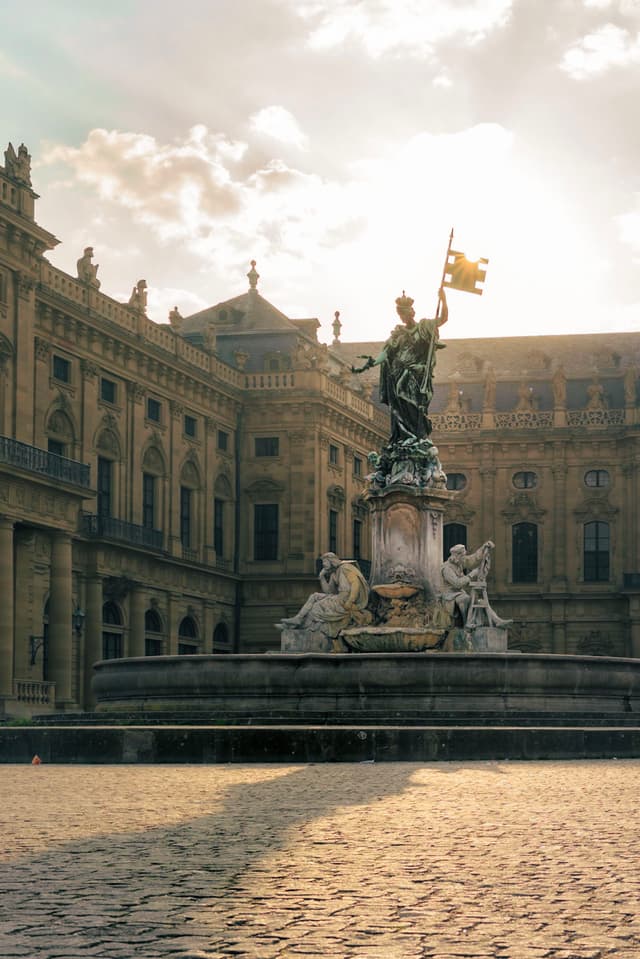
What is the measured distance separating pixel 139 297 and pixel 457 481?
32.7 meters

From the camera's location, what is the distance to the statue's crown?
33.4 meters

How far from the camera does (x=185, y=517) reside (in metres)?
66.4

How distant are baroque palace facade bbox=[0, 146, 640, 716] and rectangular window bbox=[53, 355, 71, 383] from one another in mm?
107

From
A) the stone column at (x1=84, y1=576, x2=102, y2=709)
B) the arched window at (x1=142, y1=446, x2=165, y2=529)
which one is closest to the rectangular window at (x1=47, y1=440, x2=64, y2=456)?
the stone column at (x1=84, y1=576, x2=102, y2=709)

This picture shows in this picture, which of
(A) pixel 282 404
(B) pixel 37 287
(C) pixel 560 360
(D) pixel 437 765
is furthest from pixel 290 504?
(D) pixel 437 765

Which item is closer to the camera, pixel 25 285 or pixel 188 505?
pixel 25 285

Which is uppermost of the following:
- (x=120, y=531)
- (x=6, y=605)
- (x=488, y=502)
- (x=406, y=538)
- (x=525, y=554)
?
(x=488, y=502)

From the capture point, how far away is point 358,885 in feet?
27.6

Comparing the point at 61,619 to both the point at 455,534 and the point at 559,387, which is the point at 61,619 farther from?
the point at 559,387

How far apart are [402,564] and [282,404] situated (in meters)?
40.6

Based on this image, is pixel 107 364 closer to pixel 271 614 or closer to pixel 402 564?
pixel 271 614

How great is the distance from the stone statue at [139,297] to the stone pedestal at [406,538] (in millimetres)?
30222

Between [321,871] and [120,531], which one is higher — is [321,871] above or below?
below

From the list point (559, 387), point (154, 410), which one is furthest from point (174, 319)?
point (559, 387)
